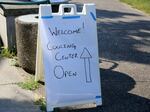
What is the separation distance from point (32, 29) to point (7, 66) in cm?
83

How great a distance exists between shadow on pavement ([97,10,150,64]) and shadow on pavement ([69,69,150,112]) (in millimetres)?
1111

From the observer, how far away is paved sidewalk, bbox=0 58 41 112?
5238mm

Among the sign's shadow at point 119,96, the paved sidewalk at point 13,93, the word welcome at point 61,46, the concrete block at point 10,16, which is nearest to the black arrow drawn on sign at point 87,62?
the word welcome at point 61,46

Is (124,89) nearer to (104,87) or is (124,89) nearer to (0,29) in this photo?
(104,87)

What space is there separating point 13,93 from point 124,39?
398 cm

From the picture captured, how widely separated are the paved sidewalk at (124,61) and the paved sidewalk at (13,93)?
27.2 inches

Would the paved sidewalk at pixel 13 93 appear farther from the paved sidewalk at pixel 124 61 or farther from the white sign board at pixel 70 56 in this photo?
the paved sidewalk at pixel 124 61

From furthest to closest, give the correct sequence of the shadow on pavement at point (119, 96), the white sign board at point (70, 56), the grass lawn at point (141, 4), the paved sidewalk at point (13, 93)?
the grass lawn at point (141, 4) < the shadow on pavement at point (119, 96) < the paved sidewalk at point (13, 93) < the white sign board at point (70, 56)

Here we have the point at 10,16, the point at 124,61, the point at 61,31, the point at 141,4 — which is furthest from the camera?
the point at 141,4

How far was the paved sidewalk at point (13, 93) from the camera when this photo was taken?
17.2ft

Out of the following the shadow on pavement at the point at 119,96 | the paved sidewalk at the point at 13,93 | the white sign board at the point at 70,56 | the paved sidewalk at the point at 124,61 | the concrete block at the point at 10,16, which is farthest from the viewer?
the concrete block at the point at 10,16

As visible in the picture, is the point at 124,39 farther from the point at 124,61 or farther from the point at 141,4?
the point at 141,4

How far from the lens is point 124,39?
9.14 meters

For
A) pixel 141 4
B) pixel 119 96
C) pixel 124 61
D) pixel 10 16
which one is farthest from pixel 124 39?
pixel 141 4
